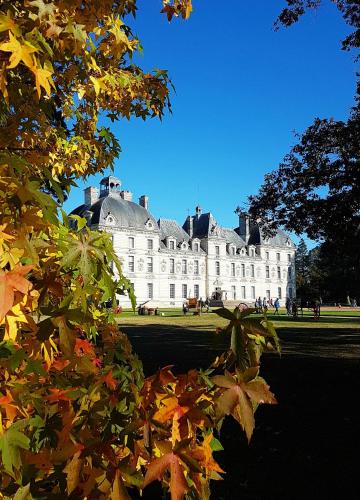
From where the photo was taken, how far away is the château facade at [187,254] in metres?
58.8

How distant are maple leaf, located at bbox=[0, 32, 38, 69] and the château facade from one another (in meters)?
50.5

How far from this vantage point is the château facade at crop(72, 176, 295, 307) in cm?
5875

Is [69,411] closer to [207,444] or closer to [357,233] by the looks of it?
[207,444]

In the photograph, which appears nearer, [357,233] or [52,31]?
[52,31]

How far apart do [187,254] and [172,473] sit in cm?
6541

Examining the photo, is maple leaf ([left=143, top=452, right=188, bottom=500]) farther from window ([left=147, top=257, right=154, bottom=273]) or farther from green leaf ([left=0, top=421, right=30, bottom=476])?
window ([left=147, top=257, right=154, bottom=273])

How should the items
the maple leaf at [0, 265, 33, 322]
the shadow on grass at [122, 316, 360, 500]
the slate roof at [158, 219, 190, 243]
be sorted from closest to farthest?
1. the maple leaf at [0, 265, 33, 322]
2. the shadow on grass at [122, 316, 360, 500]
3. the slate roof at [158, 219, 190, 243]

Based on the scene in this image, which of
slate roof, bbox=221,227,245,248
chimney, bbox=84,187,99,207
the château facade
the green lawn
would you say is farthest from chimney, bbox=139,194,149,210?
the green lawn

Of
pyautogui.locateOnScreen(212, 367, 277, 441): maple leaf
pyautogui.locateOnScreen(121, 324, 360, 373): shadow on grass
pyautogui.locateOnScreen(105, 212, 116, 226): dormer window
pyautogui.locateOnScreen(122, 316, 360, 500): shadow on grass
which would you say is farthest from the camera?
pyautogui.locateOnScreen(105, 212, 116, 226): dormer window

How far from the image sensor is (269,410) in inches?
246

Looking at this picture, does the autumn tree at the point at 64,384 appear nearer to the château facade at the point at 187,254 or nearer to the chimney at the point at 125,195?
the château facade at the point at 187,254

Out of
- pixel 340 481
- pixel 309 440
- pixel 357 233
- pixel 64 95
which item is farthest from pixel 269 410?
pixel 357 233

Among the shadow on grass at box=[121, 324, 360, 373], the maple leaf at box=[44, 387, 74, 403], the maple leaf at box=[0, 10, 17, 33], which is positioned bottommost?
the shadow on grass at box=[121, 324, 360, 373]

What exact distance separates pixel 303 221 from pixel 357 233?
6.30 feet
